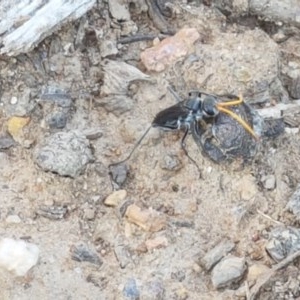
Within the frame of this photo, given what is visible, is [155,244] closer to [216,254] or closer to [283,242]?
[216,254]

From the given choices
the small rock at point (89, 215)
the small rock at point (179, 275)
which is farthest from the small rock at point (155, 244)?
the small rock at point (89, 215)

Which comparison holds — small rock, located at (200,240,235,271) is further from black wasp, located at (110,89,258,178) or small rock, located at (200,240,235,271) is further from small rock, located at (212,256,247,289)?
black wasp, located at (110,89,258,178)

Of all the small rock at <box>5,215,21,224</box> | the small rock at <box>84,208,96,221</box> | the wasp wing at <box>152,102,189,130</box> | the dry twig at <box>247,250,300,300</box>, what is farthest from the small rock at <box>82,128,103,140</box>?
the dry twig at <box>247,250,300,300</box>

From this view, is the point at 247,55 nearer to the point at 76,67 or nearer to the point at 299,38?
the point at 299,38

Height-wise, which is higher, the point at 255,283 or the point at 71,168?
the point at 71,168

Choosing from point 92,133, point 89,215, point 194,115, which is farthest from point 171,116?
point 89,215

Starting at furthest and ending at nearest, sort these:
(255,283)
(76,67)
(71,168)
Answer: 1. (76,67)
2. (71,168)
3. (255,283)

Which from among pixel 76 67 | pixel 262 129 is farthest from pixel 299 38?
pixel 76 67
